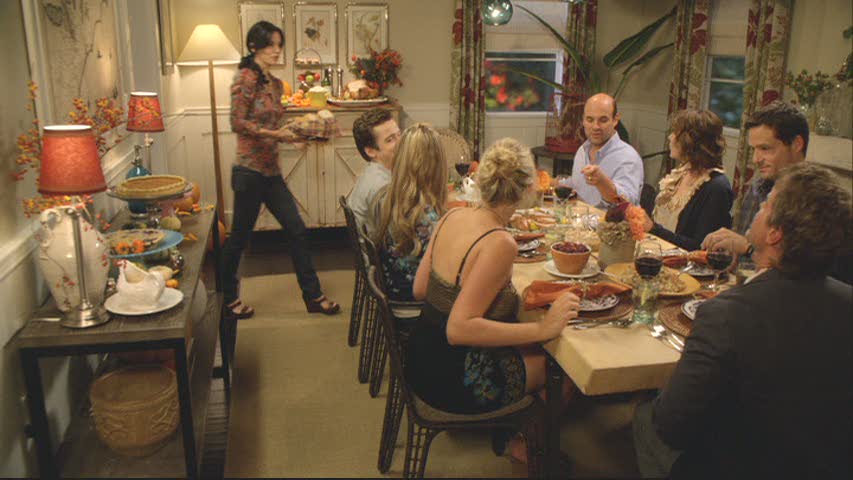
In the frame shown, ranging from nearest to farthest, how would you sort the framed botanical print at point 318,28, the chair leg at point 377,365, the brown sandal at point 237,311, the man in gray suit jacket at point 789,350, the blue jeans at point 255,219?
the man in gray suit jacket at point 789,350
the chair leg at point 377,365
the blue jeans at point 255,219
the brown sandal at point 237,311
the framed botanical print at point 318,28

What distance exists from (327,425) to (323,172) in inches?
107

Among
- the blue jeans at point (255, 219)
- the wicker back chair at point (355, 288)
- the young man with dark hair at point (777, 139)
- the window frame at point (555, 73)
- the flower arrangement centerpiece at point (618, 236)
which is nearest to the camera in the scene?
the flower arrangement centerpiece at point (618, 236)

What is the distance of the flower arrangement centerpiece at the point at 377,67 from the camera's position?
5.38m

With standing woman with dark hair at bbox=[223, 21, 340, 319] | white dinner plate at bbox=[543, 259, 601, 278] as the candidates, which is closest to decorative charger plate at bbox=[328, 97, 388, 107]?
standing woman with dark hair at bbox=[223, 21, 340, 319]

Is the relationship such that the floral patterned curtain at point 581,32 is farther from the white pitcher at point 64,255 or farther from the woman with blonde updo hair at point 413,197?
the white pitcher at point 64,255

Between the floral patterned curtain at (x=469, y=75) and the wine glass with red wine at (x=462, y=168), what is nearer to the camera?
the wine glass with red wine at (x=462, y=168)

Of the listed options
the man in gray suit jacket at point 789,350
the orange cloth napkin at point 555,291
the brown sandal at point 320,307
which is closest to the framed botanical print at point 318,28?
the brown sandal at point 320,307

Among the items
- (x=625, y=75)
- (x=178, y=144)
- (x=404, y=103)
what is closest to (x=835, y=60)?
(x=625, y=75)

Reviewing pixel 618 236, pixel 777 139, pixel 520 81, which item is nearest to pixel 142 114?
pixel 618 236

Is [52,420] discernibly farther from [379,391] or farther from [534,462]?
[534,462]

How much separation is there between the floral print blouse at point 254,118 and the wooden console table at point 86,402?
1396 millimetres

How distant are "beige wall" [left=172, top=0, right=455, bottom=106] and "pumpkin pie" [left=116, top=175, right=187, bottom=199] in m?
2.72

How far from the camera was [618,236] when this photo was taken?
7.99ft

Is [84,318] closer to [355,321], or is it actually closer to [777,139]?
[355,321]
